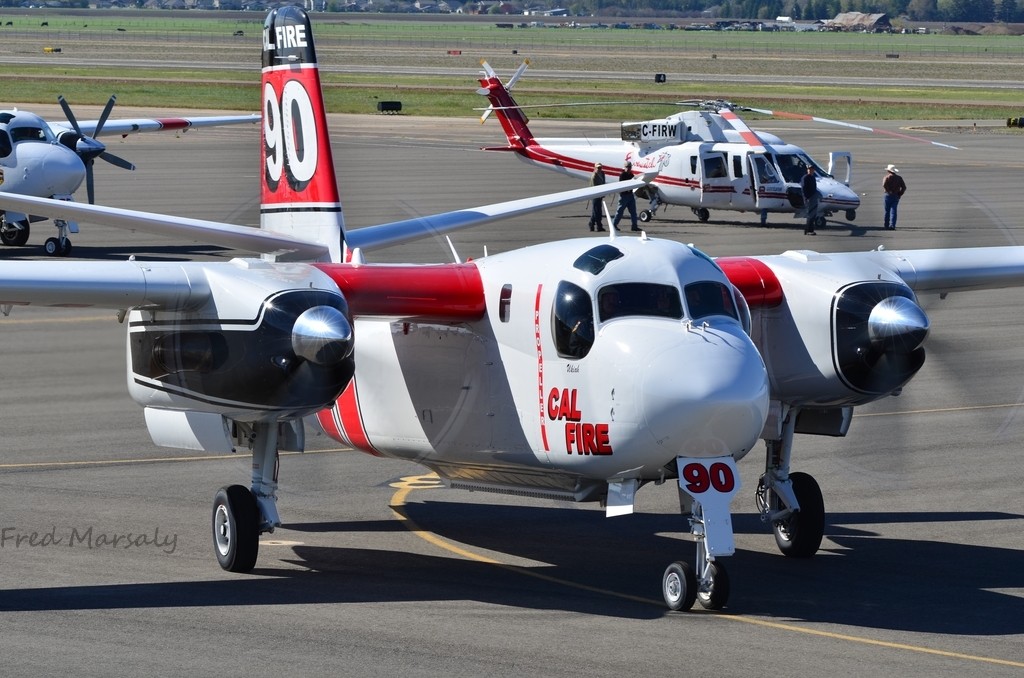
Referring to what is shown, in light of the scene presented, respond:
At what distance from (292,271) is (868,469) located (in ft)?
31.7

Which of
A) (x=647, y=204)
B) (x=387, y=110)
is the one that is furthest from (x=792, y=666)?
(x=387, y=110)

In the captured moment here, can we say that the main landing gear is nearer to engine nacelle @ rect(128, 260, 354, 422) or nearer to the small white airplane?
engine nacelle @ rect(128, 260, 354, 422)

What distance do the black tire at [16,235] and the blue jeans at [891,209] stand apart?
28.1 m

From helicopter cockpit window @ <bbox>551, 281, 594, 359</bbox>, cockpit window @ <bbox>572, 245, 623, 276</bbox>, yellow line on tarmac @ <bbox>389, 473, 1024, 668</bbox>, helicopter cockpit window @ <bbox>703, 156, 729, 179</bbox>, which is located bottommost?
yellow line on tarmac @ <bbox>389, 473, 1024, 668</bbox>

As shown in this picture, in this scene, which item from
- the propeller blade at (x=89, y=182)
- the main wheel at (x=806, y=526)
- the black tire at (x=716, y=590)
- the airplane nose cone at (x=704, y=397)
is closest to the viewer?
the airplane nose cone at (x=704, y=397)

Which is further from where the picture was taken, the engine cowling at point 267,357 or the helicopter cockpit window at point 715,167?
the helicopter cockpit window at point 715,167

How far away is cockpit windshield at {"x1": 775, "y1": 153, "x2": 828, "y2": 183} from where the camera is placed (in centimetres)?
4903

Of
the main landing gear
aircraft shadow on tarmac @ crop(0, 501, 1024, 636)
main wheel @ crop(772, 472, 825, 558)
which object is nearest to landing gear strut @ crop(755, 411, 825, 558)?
main wheel @ crop(772, 472, 825, 558)

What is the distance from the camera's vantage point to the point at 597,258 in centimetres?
1408

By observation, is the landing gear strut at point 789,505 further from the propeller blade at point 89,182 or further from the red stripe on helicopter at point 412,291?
the propeller blade at point 89,182

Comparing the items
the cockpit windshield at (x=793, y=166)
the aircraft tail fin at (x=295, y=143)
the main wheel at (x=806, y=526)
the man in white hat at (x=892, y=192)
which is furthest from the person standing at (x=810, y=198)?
the main wheel at (x=806, y=526)

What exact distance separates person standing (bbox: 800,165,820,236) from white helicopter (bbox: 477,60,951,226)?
32cm

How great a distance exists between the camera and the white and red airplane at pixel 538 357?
13.3 meters

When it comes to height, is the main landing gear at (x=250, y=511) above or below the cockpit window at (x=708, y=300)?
below
